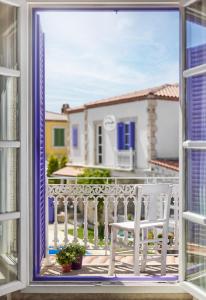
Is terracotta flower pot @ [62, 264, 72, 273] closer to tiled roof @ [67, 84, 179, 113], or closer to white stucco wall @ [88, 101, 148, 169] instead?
tiled roof @ [67, 84, 179, 113]

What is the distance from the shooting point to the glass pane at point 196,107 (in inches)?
124

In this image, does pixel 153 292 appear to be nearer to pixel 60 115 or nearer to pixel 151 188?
pixel 151 188

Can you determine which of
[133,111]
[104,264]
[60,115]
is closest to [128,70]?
[60,115]

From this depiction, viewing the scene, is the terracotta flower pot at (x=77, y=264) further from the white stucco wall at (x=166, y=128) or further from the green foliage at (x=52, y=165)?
the green foliage at (x=52, y=165)

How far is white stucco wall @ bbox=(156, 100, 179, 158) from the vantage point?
15352 mm

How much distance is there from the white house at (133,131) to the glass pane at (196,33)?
10.4 meters

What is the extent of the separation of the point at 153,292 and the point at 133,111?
12987mm

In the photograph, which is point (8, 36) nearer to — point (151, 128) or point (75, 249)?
point (75, 249)

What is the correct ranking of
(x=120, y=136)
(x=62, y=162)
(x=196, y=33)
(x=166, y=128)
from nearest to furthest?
(x=196, y=33) < (x=166, y=128) < (x=120, y=136) < (x=62, y=162)

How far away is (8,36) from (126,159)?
14.0 m

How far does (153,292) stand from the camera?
3443 mm

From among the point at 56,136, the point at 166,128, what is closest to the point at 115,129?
the point at 166,128

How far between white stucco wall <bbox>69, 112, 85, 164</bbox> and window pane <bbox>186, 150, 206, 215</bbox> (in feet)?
53.9

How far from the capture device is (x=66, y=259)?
4.56 m
